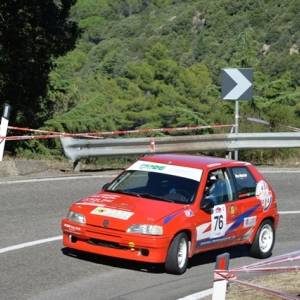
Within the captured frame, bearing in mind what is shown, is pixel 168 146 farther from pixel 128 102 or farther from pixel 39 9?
pixel 128 102

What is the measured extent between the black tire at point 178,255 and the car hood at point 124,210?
29 cm

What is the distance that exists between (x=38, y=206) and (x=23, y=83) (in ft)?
41.7

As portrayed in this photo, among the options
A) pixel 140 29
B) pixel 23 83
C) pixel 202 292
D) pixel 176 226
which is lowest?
pixel 202 292

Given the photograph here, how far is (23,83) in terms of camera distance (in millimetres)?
25203

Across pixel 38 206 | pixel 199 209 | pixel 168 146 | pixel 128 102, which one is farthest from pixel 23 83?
pixel 128 102

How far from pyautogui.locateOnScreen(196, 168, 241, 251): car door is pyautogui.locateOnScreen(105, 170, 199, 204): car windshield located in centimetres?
23

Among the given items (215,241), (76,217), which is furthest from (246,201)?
(76,217)

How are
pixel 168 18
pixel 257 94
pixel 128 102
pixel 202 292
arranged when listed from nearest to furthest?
pixel 202 292 → pixel 257 94 → pixel 128 102 → pixel 168 18

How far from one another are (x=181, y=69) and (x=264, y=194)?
334 feet

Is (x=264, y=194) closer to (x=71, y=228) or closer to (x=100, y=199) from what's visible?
(x=100, y=199)

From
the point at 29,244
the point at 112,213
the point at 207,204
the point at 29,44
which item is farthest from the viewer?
the point at 29,44

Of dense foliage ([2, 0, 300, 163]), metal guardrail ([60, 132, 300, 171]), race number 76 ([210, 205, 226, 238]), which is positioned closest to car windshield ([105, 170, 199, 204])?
race number 76 ([210, 205, 226, 238])

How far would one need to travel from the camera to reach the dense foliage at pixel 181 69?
3819 cm

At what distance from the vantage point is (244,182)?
1060 centimetres
